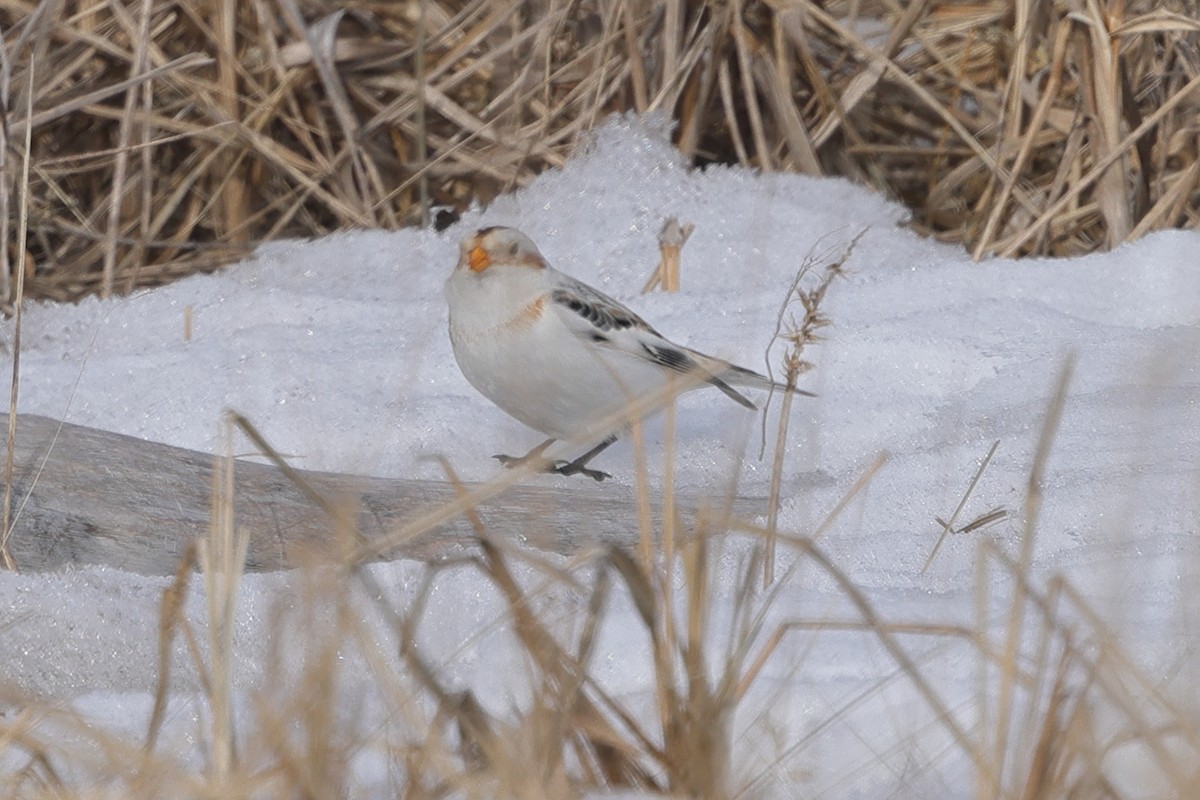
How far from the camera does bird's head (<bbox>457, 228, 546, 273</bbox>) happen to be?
3.30 m

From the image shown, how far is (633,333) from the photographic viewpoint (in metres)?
3.39

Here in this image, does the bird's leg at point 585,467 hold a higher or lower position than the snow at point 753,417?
lower

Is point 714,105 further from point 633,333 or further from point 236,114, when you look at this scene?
point 633,333

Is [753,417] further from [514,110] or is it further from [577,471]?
[514,110]

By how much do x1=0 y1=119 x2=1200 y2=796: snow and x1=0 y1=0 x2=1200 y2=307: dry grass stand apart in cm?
29

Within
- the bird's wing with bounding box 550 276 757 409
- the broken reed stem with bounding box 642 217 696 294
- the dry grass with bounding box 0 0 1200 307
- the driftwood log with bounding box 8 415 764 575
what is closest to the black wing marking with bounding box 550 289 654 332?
the bird's wing with bounding box 550 276 757 409

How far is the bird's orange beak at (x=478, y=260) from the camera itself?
3287 millimetres

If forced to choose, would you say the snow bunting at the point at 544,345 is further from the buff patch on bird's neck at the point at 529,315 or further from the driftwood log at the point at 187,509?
the driftwood log at the point at 187,509

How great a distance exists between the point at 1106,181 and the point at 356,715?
358cm

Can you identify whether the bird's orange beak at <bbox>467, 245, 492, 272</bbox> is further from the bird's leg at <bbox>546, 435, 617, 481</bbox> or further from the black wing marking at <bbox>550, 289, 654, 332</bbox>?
the bird's leg at <bbox>546, 435, 617, 481</bbox>

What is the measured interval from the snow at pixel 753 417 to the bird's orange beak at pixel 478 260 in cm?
32

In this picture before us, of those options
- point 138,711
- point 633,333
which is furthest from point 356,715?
point 633,333

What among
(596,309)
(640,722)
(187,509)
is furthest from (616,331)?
(640,722)

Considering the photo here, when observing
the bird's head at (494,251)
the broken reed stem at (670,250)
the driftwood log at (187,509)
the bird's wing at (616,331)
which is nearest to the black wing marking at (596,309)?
the bird's wing at (616,331)
